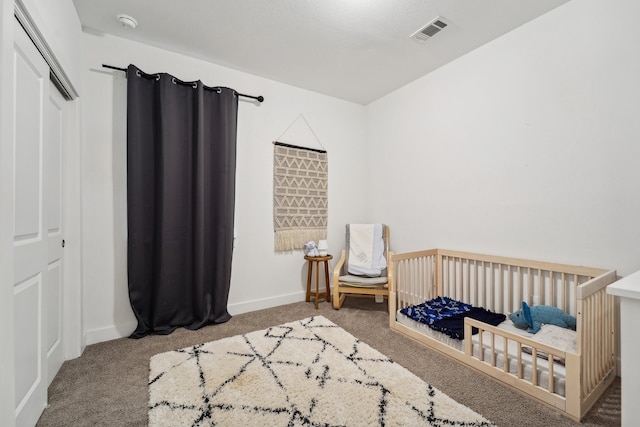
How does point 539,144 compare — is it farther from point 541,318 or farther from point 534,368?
point 534,368

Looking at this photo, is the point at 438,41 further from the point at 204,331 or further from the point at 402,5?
the point at 204,331

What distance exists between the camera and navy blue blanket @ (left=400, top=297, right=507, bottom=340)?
1992 millimetres

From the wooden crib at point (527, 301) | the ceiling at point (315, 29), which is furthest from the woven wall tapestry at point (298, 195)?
the wooden crib at point (527, 301)

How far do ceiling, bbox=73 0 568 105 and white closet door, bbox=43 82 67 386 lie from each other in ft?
2.77

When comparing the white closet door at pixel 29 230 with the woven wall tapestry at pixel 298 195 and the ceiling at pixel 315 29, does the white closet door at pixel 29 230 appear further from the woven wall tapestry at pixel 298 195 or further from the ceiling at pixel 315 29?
the woven wall tapestry at pixel 298 195

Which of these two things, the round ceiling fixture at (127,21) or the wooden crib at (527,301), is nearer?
A: the wooden crib at (527,301)

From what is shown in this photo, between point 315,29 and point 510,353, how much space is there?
261cm

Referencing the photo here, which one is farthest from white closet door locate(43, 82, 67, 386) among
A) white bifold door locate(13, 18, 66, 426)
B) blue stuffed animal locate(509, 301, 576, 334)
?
blue stuffed animal locate(509, 301, 576, 334)

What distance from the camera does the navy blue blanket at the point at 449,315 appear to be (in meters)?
1.99

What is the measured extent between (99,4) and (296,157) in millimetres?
1933

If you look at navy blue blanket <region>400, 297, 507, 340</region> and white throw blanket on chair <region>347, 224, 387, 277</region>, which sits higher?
white throw blanket on chair <region>347, 224, 387, 277</region>

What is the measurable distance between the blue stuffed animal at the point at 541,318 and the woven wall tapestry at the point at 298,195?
2034 mm

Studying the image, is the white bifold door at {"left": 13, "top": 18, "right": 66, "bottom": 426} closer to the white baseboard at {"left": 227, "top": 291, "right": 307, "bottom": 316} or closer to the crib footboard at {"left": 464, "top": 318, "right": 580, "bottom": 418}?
the white baseboard at {"left": 227, "top": 291, "right": 307, "bottom": 316}

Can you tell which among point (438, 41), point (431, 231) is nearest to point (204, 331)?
point (431, 231)
